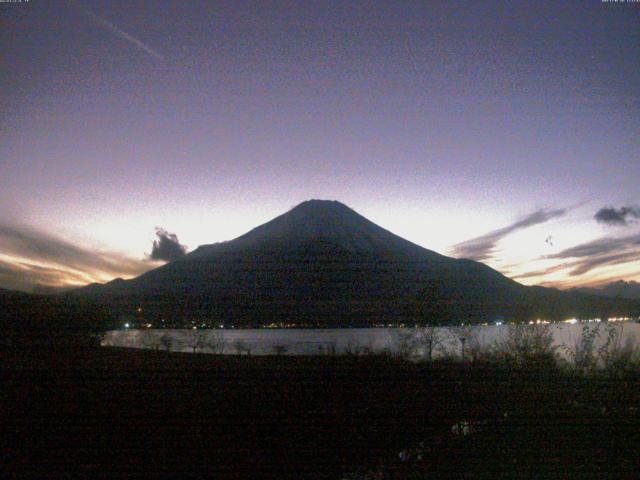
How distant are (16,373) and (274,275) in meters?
88.3

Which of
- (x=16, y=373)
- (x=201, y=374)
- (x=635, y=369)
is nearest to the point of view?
(x=635, y=369)

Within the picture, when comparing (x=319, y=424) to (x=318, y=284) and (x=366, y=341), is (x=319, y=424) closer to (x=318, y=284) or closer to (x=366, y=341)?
(x=366, y=341)

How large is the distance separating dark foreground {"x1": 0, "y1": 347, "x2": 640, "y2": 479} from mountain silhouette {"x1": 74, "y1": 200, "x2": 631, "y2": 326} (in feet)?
180

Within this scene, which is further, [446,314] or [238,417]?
[446,314]

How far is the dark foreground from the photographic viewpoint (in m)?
6.30

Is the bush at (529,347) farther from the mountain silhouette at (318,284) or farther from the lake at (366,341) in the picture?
the mountain silhouette at (318,284)

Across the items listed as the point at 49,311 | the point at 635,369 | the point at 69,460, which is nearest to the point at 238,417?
the point at 69,460

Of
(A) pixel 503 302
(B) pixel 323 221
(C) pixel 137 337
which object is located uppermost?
(B) pixel 323 221

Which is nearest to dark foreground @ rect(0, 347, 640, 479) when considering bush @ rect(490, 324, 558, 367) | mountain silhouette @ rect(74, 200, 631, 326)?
bush @ rect(490, 324, 558, 367)

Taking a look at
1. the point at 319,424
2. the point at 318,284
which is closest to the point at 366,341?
the point at 319,424

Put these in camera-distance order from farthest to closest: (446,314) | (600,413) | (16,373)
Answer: (446,314) < (16,373) < (600,413)

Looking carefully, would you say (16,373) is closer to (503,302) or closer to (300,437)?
(300,437)

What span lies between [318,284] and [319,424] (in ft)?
296

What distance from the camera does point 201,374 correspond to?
1420cm
